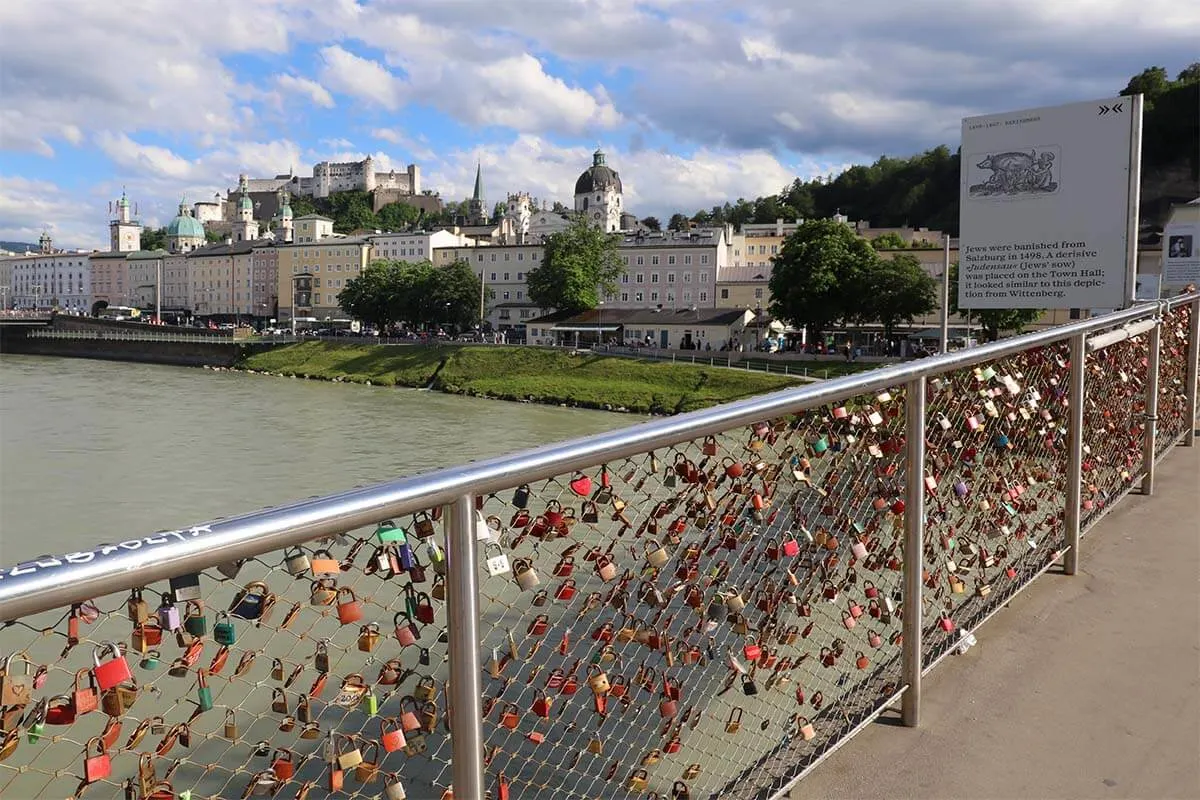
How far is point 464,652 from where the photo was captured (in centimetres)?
198

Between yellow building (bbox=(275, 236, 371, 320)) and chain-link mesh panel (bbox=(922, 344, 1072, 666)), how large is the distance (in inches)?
4110

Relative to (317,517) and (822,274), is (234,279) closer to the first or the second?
(822,274)

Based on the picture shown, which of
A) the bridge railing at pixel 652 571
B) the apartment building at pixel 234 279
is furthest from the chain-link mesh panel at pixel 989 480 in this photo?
the apartment building at pixel 234 279

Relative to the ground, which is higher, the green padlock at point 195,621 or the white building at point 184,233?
the white building at point 184,233

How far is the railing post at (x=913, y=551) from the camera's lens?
136 inches

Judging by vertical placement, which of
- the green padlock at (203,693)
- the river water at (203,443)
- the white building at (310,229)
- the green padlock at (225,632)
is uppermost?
the white building at (310,229)

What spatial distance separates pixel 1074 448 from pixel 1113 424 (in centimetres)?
122

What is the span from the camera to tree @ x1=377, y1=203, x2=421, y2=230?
499 ft

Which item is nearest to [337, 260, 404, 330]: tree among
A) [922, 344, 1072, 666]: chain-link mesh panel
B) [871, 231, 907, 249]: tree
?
[871, 231, 907, 249]: tree

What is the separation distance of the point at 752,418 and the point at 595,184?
12251 cm

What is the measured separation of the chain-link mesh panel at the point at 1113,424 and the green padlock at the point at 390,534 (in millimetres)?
4580

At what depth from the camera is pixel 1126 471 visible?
627cm

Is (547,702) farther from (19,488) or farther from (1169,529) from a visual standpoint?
(19,488)

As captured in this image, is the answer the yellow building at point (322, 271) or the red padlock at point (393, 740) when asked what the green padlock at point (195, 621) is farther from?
the yellow building at point (322, 271)
